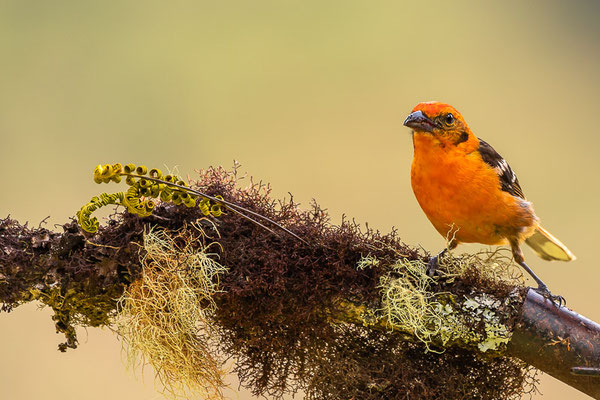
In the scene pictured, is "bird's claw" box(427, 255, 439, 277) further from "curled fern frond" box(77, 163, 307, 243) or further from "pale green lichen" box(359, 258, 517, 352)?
"curled fern frond" box(77, 163, 307, 243)

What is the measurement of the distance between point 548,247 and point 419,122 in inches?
28.9

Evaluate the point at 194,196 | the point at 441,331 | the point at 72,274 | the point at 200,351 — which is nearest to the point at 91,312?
the point at 72,274

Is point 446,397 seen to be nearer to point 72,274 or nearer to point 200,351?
point 200,351

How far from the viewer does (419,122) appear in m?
1.65

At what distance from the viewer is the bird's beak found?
163 cm

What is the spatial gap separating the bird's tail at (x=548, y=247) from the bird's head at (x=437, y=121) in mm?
561

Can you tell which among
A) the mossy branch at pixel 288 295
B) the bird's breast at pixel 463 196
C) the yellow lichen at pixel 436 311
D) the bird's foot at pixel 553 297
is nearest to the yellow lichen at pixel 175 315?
the mossy branch at pixel 288 295

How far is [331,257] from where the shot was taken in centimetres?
140

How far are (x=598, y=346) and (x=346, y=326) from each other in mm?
541

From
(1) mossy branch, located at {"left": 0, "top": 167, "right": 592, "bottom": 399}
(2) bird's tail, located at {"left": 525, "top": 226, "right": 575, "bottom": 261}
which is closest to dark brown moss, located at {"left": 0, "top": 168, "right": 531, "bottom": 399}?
(1) mossy branch, located at {"left": 0, "top": 167, "right": 592, "bottom": 399}

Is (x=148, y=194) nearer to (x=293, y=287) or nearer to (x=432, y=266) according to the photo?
(x=293, y=287)

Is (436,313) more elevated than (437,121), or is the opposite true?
(437,121)

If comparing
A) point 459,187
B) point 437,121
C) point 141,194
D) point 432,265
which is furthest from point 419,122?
point 141,194

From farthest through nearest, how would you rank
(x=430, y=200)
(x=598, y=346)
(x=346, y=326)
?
(x=430, y=200) < (x=346, y=326) < (x=598, y=346)
